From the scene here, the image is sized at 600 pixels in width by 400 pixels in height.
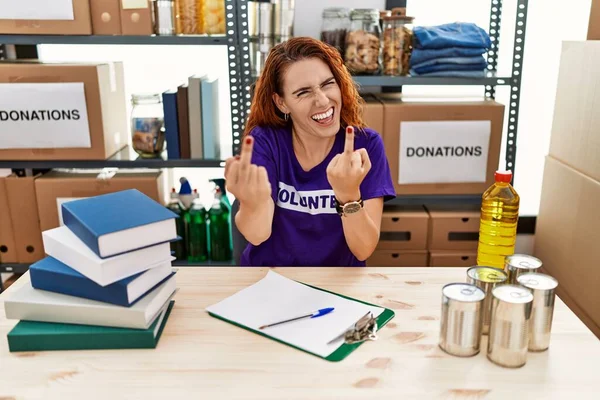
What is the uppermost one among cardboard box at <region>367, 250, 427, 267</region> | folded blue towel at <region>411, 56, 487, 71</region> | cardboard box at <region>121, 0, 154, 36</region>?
cardboard box at <region>121, 0, 154, 36</region>

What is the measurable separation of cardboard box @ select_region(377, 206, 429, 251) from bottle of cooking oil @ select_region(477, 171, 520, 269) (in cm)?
69

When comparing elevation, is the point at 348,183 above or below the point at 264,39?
below

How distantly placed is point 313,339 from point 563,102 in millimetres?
1438

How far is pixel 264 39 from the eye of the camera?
200 cm

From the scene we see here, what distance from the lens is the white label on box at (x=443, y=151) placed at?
1.97 m

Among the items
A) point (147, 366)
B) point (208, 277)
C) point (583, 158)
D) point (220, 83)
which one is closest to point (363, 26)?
point (220, 83)

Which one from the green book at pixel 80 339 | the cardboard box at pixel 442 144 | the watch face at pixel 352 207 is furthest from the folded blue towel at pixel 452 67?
the green book at pixel 80 339

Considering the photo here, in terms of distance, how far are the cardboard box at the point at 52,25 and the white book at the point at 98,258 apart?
3.70 feet

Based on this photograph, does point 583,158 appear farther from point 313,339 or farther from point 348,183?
point 313,339

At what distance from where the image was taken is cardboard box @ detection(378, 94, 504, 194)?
6.44 feet

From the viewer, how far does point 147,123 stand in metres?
2.03

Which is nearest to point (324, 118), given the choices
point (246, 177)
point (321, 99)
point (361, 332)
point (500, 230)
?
point (321, 99)

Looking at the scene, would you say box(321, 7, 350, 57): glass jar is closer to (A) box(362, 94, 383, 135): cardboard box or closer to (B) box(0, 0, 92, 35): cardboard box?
(A) box(362, 94, 383, 135): cardboard box

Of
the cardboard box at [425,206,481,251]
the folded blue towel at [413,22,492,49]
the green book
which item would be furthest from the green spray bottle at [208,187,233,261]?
the green book
